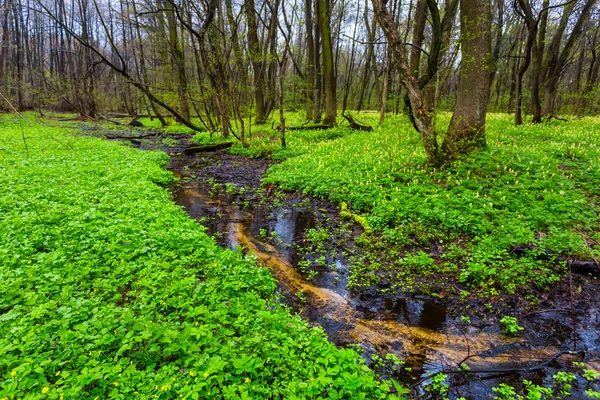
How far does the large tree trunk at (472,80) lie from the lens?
30.0 feet

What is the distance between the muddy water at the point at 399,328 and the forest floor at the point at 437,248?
0.07 ft

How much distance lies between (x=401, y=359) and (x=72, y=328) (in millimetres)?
3881

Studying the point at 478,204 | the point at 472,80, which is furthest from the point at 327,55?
the point at 478,204

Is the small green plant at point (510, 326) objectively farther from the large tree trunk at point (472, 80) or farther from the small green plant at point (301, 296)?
the large tree trunk at point (472, 80)

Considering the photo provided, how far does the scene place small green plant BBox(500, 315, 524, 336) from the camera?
4.43 m

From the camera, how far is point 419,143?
1225 centimetres

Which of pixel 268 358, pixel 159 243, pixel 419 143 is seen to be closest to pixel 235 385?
pixel 268 358

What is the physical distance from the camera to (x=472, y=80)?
30.6ft

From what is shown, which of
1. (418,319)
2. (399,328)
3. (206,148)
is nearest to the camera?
(399,328)

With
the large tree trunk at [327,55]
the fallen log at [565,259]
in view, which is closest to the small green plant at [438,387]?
the fallen log at [565,259]

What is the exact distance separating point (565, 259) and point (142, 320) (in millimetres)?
6848

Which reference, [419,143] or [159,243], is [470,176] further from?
[159,243]

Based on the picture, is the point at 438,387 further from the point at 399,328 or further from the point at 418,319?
the point at 418,319

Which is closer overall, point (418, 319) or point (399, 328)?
point (399, 328)
